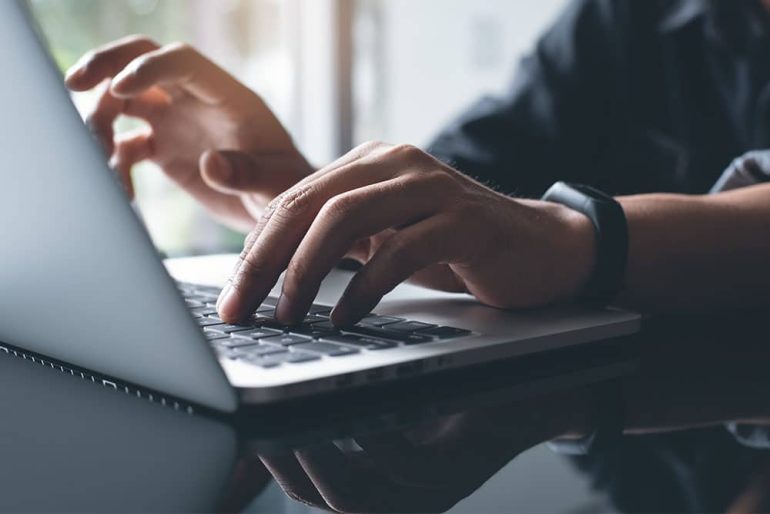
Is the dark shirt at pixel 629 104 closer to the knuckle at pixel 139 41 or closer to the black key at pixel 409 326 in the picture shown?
the knuckle at pixel 139 41

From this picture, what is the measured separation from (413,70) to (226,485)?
2371mm

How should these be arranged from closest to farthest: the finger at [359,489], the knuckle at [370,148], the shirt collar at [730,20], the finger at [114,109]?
1. the finger at [359,489]
2. the knuckle at [370,148]
3. the finger at [114,109]
4. the shirt collar at [730,20]

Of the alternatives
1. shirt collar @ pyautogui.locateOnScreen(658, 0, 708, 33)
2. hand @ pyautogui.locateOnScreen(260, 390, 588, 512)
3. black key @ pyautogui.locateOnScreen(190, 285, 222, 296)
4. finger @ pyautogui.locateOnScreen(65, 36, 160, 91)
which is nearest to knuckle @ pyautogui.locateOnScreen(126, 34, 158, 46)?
finger @ pyautogui.locateOnScreen(65, 36, 160, 91)

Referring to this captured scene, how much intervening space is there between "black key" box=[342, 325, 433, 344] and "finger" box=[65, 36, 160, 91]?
471mm

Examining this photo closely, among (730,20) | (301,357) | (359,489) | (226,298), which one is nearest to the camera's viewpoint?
(359,489)

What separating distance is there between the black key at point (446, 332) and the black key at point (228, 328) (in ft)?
0.36

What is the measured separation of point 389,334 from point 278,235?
10 centimetres

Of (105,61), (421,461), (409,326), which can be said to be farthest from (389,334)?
(105,61)

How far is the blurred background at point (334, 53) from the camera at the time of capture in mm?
2350

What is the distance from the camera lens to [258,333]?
0.50 m

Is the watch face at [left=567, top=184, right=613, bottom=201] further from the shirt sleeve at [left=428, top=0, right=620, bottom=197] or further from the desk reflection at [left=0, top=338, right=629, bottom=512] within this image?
the shirt sleeve at [left=428, top=0, right=620, bottom=197]

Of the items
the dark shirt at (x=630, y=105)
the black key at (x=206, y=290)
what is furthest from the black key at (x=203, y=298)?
the dark shirt at (x=630, y=105)

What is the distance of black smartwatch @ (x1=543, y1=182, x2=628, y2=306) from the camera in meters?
0.67

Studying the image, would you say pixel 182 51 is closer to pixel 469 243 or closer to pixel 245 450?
pixel 469 243
